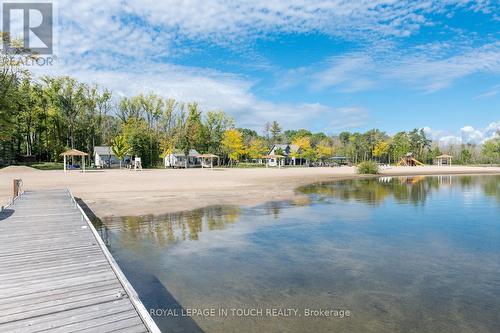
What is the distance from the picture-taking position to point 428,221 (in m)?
14.3

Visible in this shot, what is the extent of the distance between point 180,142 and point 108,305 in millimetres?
71786

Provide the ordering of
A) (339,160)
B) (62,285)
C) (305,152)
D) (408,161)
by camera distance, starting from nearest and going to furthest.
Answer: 1. (62,285)
2. (305,152)
3. (408,161)
4. (339,160)

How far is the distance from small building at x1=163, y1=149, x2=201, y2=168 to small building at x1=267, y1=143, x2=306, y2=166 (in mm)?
22310

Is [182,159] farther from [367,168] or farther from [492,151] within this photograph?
[492,151]

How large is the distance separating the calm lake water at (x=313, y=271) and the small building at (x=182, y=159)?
64.1 m

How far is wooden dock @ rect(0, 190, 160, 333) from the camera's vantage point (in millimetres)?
4332

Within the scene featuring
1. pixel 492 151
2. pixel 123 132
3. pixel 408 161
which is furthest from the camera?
pixel 492 151

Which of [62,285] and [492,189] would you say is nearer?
[62,285]

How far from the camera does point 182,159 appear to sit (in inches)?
3226

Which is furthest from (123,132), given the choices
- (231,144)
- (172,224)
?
(172,224)

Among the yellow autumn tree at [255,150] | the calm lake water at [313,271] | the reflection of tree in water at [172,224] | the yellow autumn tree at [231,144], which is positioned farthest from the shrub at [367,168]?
the yellow autumn tree at [255,150]

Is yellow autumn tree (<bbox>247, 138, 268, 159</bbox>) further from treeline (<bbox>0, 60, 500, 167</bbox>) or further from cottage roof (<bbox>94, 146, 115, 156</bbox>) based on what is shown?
cottage roof (<bbox>94, 146, 115, 156</bbox>)

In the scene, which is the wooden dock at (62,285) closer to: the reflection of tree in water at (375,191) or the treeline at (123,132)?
the reflection of tree in water at (375,191)

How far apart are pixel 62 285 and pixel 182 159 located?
77.7m
